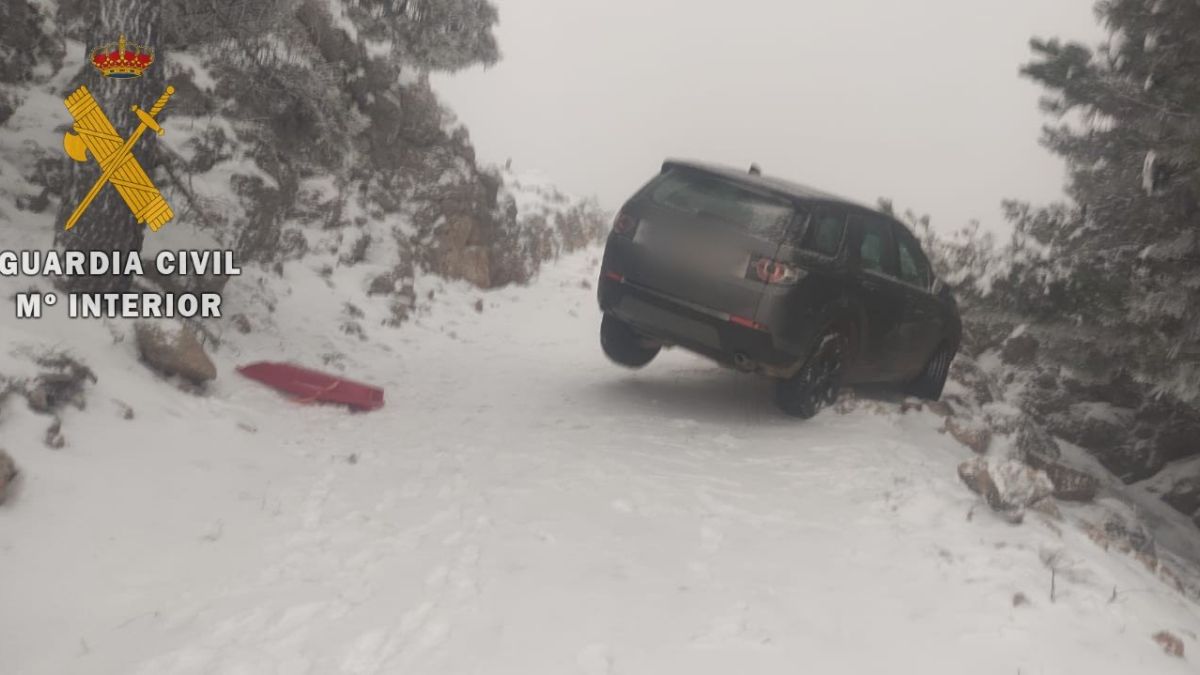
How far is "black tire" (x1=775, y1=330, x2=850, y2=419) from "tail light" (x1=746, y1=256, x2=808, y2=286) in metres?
0.83

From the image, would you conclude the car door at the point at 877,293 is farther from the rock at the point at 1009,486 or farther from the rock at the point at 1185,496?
the rock at the point at 1185,496

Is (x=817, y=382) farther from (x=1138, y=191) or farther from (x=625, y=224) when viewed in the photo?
(x=1138, y=191)

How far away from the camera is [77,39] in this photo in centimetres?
920

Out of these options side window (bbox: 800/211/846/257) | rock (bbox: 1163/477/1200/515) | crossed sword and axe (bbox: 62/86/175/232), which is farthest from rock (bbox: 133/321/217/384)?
rock (bbox: 1163/477/1200/515)

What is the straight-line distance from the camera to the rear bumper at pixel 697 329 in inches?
265

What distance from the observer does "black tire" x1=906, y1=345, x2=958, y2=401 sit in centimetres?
915

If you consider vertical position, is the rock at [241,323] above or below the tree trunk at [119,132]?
below

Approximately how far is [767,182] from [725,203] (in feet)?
1.39

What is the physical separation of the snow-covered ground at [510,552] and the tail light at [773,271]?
1279 millimetres

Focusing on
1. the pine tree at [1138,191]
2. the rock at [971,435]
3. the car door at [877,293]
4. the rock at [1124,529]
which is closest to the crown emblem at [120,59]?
the car door at [877,293]

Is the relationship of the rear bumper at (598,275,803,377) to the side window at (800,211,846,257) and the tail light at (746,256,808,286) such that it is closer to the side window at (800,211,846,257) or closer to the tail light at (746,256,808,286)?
the tail light at (746,256,808,286)

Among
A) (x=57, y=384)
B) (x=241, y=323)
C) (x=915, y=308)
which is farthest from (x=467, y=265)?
(x=57, y=384)

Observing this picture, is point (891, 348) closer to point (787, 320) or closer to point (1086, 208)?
point (787, 320)

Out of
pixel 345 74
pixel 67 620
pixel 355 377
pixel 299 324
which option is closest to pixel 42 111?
pixel 299 324
